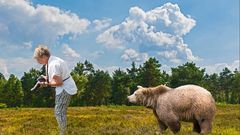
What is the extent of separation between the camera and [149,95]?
13836 millimetres

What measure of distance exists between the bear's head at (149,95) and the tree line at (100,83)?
7204 cm

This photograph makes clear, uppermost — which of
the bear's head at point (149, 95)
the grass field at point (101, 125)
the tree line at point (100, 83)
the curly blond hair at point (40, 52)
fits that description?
the tree line at point (100, 83)

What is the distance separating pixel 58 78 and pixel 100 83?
87.0 m

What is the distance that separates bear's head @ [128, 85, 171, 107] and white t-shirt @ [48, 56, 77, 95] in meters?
3.94

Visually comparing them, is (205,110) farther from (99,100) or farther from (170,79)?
(170,79)

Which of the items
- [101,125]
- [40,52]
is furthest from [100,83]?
[40,52]

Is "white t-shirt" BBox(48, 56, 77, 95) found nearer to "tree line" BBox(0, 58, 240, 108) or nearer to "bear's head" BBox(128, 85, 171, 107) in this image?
"bear's head" BBox(128, 85, 171, 107)

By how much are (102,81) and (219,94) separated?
46.3 m

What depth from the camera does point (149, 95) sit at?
13.8 m

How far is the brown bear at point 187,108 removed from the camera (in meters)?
12.3

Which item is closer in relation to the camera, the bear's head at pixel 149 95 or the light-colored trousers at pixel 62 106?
the light-colored trousers at pixel 62 106

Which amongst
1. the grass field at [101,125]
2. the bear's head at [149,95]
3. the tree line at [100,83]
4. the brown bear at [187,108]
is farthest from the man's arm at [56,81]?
the tree line at [100,83]

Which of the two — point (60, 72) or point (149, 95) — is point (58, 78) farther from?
point (149, 95)

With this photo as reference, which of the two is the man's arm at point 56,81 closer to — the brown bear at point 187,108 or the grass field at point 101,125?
the grass field at point 101,125
